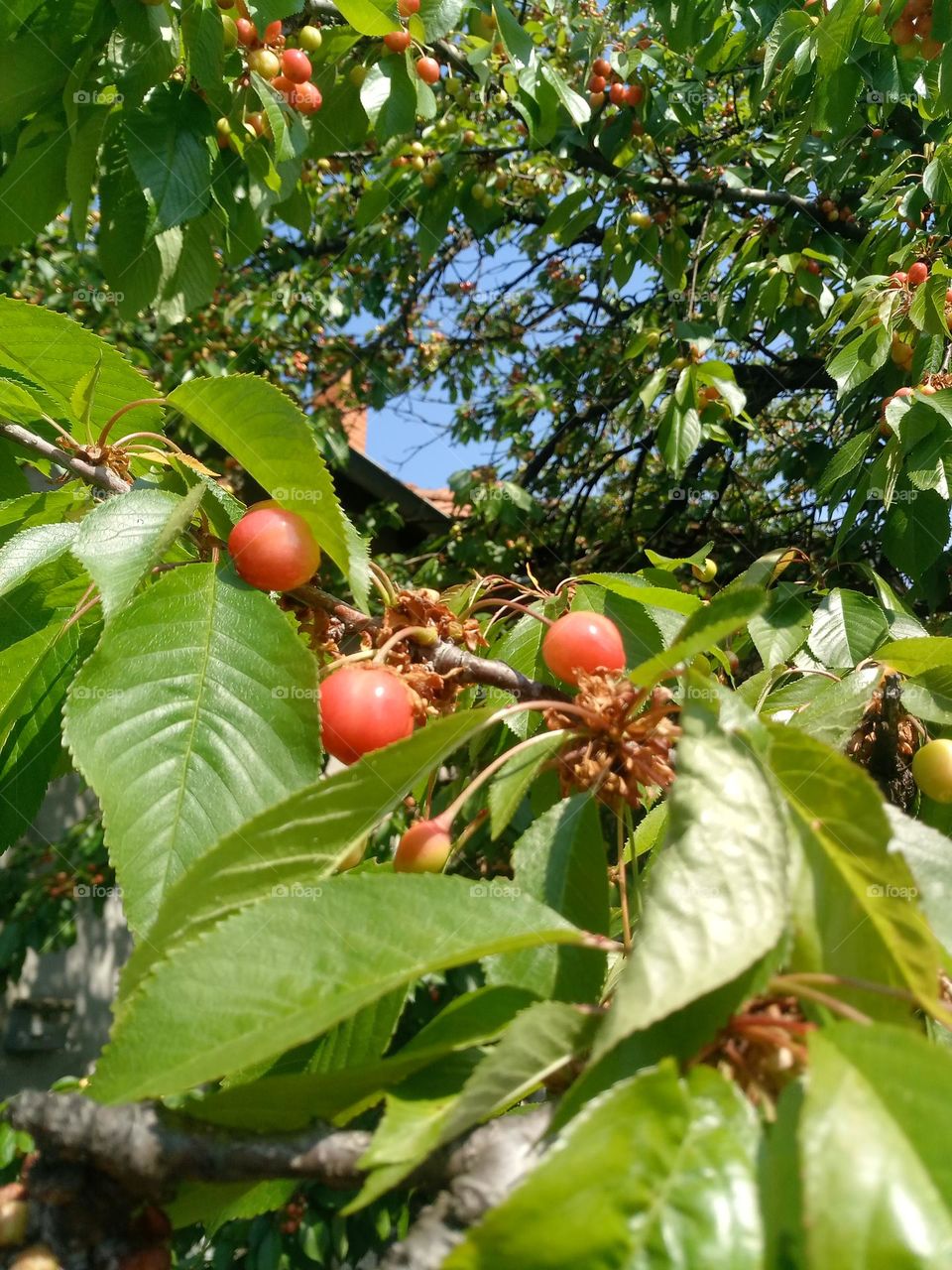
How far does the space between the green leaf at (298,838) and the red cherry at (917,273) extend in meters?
2.68

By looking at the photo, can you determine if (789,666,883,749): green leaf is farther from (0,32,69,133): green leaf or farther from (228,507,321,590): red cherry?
(0,32,69,133): green leaf

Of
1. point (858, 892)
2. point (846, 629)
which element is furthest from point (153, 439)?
point (846, 629)

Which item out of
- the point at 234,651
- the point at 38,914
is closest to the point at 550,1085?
the point at 234,651

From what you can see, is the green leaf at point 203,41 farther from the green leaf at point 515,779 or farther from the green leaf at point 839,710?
the green leaf at point 839,710

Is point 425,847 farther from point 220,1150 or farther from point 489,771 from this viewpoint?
point 220,1150

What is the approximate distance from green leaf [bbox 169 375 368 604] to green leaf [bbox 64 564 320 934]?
0.32 ft

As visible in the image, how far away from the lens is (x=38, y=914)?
445 cm

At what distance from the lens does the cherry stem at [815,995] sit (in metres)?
0.53

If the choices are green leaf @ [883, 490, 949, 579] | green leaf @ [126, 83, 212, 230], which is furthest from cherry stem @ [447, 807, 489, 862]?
green leaf @ [883, 490, 949, 579]

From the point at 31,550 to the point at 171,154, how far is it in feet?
4.30

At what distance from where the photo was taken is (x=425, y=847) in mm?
864

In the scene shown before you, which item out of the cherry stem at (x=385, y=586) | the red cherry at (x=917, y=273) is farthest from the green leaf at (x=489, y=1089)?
the red cherry at (x=917, y=273)

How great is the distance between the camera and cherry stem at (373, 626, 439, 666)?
950 mm

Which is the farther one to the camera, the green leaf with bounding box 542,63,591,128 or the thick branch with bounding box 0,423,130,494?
the green leaf with bounding box 542,63,591,128
